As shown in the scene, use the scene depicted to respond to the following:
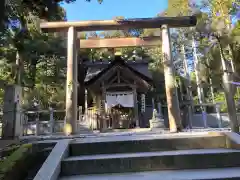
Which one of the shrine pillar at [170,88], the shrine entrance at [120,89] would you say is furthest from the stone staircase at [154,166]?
the shrine entrance at [120,89]

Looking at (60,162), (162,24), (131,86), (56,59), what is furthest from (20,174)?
(56,59)

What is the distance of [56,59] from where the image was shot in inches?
565

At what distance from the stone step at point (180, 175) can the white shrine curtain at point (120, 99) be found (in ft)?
30.4

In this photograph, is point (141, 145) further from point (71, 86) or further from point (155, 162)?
point (71, 86)

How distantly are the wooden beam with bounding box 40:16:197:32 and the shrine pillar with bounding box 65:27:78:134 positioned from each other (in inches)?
9.8

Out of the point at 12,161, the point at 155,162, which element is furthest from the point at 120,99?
the point at 12,161

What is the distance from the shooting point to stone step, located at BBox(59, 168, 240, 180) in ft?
7.24

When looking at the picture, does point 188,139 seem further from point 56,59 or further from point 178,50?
point 178,50

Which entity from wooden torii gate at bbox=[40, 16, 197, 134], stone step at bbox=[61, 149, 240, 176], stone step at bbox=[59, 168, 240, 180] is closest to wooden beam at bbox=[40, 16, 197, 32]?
wooden torii gate at bbox=[40, 16, 197, 134]

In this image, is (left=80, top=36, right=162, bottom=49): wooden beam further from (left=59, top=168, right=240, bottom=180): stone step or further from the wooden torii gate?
(left=59, top=168, right=240, bottom=180): stone step

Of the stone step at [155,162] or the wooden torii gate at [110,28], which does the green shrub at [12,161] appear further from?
the wooden torii gate at [110,28]

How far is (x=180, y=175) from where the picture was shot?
234cm

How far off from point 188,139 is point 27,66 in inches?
531

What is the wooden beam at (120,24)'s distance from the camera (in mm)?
5831
